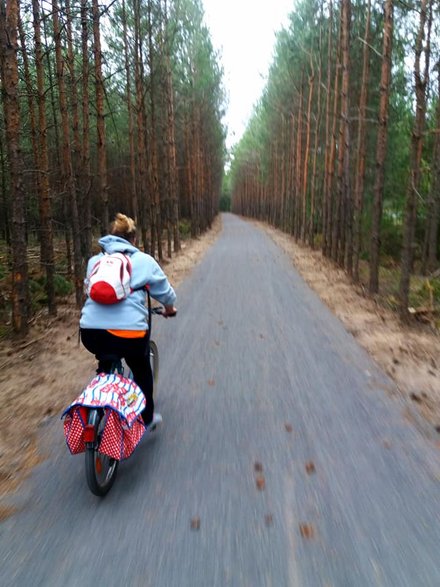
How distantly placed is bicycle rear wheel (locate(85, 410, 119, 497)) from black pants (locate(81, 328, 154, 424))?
0.54 meters

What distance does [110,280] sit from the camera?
3.62 meters

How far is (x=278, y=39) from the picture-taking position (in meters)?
28.4

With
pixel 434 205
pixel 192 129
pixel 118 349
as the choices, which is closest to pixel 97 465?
pixel 118 349

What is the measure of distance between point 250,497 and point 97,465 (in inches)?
43.9

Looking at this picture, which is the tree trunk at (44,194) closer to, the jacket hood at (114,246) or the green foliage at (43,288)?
the green foliage at (43,288)

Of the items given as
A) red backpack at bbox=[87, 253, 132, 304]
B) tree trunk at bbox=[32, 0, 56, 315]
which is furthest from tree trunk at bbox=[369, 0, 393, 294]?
red backpack at bbox=[87, 253, 132, 304]

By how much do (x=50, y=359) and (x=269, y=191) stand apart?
158 feet

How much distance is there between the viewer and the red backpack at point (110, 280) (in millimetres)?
3617

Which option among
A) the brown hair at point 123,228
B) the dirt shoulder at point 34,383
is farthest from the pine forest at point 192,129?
the brown hair at point 123,228

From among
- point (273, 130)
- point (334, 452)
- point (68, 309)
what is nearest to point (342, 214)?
point (68, 309)

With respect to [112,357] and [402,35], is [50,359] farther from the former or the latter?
[402,35]

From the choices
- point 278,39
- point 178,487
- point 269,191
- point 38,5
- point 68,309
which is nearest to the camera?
point 178,487

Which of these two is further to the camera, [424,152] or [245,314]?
[424,152]

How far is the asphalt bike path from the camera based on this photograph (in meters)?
2.70
